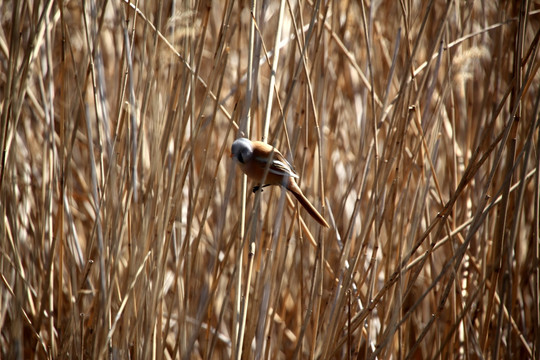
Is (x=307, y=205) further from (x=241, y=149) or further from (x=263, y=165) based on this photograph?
(x=241, y=149)

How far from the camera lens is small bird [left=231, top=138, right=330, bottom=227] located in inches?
67.8

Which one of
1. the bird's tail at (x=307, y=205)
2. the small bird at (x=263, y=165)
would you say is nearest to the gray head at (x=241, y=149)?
the small bird at (x=263, y=165)

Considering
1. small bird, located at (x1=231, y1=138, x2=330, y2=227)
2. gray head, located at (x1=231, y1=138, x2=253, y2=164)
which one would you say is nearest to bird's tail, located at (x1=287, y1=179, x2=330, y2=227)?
small bird, located at (x1=231, y1=138, x2=330, y2=227)

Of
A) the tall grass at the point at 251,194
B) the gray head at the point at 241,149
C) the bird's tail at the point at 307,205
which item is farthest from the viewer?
the bird's tail at the point at 307,205

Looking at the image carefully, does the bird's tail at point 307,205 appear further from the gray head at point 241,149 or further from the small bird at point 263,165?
the gray head at point 241,149

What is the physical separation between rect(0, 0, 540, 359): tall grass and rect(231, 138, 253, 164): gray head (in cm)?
4

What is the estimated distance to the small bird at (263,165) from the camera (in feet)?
5.65

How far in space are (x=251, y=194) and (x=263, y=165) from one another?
0.17 m

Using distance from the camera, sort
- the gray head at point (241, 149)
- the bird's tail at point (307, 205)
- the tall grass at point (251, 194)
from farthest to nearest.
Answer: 1. the bird's tail at point (307, 205)
2. the gray head at point (241, 149)
3. the tall grass at point (251, 194)

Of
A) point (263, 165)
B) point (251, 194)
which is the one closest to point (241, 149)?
point (263, 165)

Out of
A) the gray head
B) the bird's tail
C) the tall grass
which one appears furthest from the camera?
the bird's tail

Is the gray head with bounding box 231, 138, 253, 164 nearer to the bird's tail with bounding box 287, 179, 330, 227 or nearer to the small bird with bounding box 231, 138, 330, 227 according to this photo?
the small bird with bounding box 231, 138, 330, 227

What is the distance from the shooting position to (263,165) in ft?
6.01

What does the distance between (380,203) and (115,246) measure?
0.93 meters
